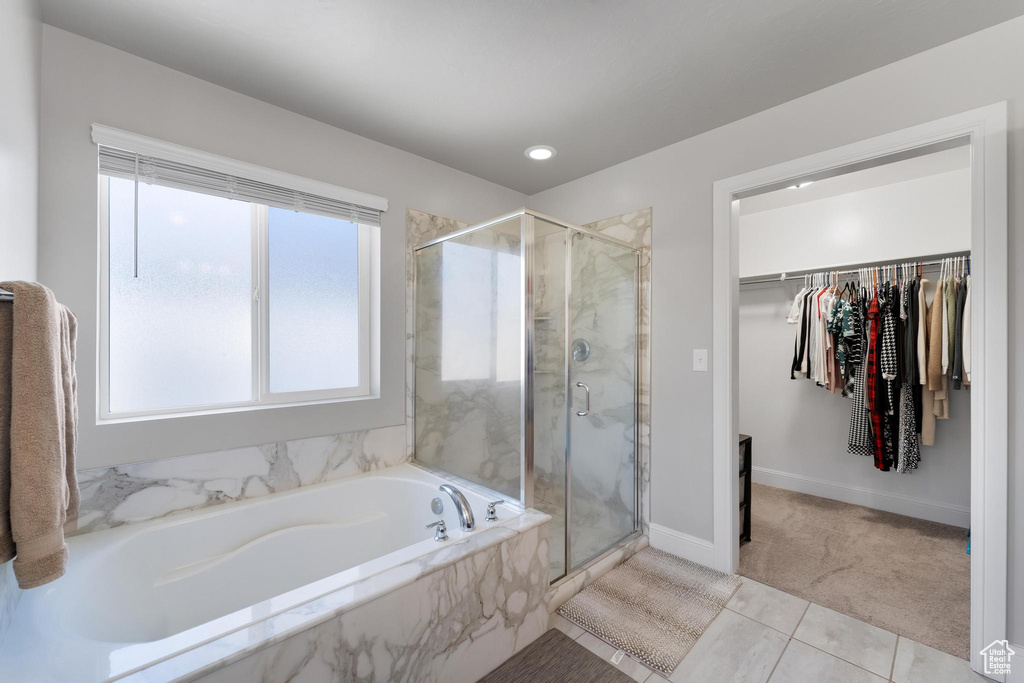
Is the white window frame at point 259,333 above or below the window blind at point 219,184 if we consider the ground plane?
below

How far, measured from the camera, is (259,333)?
207 centimetres

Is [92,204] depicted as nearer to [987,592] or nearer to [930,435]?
[987,592]

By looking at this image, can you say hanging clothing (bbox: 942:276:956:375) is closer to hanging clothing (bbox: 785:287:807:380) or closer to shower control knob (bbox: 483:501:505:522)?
hanging clothing (bbox: 785:287:807:380)

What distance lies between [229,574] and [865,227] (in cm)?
436

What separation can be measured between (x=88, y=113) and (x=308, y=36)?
2.92ft

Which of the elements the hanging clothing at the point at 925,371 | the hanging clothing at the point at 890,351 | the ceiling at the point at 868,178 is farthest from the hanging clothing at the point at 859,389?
the ceiling at the point at 868,178

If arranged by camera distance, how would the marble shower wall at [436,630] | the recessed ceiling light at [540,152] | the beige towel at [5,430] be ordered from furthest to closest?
the recessed ceiling light at [540,152] → the marble shower wall at [436,630] → the beige towel at [5,430]

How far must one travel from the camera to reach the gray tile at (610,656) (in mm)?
1545

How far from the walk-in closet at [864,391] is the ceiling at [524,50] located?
0.51 metres

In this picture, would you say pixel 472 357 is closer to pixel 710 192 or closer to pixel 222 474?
pixel 222 474

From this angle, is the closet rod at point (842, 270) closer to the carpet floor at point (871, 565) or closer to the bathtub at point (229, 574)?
the carpet floor at point (871, 565)

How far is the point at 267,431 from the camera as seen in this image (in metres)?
2.00

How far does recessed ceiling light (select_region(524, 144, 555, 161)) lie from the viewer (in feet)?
7.98

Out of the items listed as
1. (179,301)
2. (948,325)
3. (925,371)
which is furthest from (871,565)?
(179,301)
